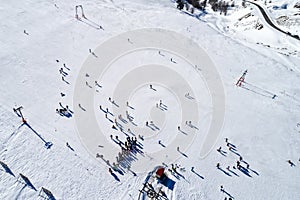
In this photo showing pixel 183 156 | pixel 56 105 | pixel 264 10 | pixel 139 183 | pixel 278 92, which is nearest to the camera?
pixel 139 183

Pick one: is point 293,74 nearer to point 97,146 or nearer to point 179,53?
point 179,53

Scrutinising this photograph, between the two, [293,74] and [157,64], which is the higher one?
[293,74]

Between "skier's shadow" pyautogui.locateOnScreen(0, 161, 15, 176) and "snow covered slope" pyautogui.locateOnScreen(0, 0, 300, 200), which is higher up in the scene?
"snow covered slope" pyautogui.locateOnScreen(0, 0, 300, 200)

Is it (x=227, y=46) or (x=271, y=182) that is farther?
(x=227, y=46)

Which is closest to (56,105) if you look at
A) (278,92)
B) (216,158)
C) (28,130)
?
(28,130)

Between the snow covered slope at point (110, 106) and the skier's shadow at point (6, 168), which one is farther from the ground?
the snow covered slope at point (110, 106)

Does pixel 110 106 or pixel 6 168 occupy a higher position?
pixel 110 106

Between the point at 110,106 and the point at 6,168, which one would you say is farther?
the point at 110,106

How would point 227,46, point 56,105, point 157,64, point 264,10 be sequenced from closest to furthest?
point 56,105, point 157,64, point 227,46, point 264,10
